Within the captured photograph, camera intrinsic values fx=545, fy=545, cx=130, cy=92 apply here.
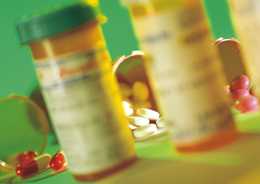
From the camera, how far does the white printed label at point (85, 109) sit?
460 millimetres

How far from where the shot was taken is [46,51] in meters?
0.46

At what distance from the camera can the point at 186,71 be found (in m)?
0.42

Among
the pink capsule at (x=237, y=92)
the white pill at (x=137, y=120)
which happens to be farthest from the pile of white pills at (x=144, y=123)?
the pink capsule at (x=237, y=92)

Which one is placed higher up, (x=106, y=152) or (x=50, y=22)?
(x=50, y=22)

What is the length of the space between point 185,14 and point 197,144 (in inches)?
4.0

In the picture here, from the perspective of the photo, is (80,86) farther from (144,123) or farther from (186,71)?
(144,123)

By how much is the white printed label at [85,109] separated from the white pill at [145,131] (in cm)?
15

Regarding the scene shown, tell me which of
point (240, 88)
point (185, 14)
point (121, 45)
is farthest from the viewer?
point (121, 45)

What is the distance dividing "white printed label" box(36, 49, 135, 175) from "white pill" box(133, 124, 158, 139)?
0.15 meters

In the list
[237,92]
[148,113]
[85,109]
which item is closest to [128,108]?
[148,113]

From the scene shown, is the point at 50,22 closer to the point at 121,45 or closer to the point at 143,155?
the point at 143,155

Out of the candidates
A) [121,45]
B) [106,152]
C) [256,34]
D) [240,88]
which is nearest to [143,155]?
[106,152]

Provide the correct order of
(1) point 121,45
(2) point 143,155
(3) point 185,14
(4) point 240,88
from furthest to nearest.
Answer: (1) point 121,45
(4) point 240,88
(2) point 143,155
(3) point 185,14

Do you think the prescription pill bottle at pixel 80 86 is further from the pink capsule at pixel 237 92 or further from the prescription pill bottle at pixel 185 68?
the pink capsule at pixel 237 92
